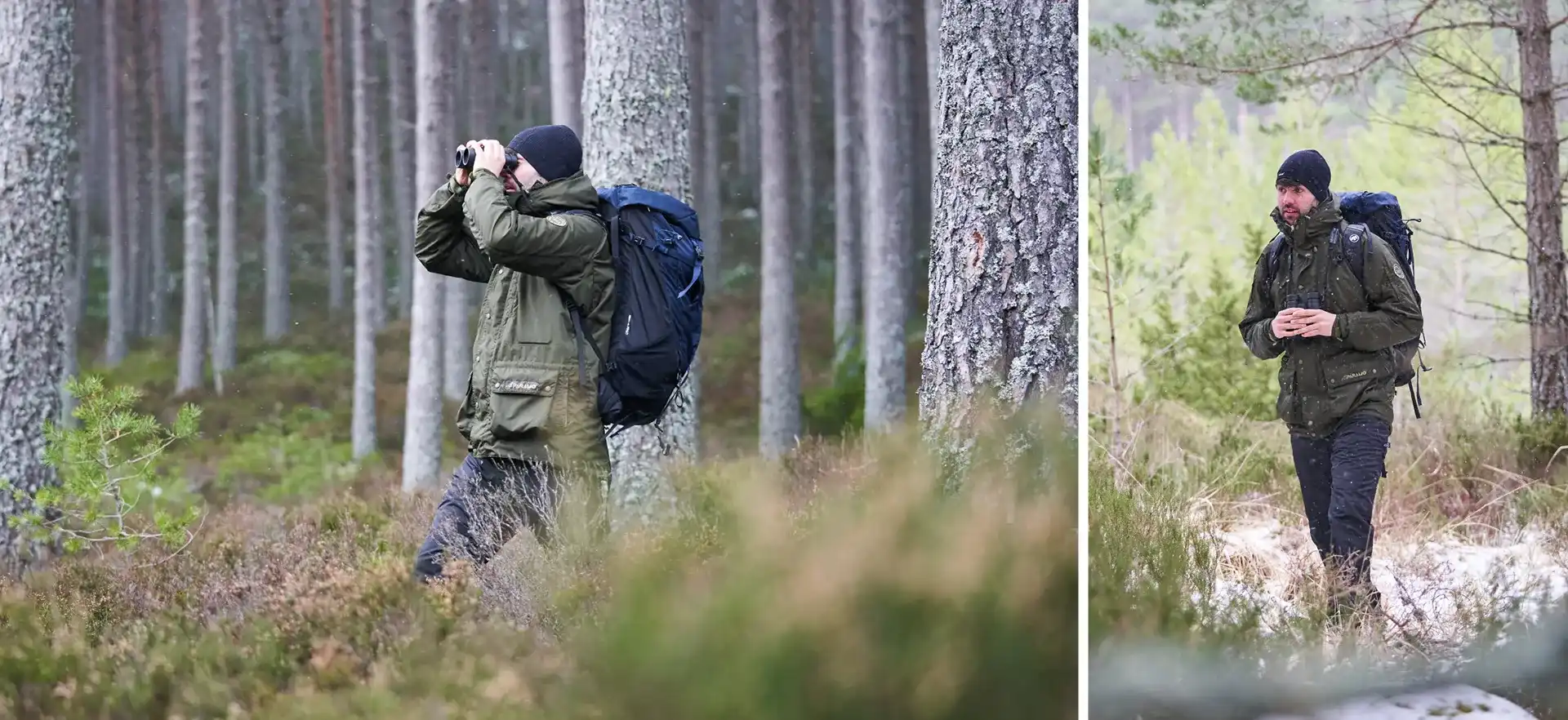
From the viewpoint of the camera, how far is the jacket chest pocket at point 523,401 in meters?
3.40

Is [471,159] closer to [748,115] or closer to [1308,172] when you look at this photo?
[1308,172]

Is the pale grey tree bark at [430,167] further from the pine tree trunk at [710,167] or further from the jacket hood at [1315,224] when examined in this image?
the jacket hood at [1315,224]

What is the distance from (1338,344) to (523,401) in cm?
268

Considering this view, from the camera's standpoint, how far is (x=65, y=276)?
4.86 metres

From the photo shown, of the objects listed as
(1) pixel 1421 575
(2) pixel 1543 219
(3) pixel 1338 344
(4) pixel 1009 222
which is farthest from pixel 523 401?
(2) pixel 1543 219

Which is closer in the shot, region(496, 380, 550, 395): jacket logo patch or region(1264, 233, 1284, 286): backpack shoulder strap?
region(496, 380, 550, 395): jacket logo patch

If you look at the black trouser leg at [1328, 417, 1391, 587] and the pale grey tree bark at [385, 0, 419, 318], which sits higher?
the pale grey tree bark at [385, 0, 419, 318]

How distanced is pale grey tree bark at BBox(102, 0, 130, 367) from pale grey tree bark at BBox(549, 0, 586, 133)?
6.62 m

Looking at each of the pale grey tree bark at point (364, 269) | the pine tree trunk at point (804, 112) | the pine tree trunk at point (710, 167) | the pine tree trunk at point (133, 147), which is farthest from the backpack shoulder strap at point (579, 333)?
the pine tree trunk at point (133, 147)

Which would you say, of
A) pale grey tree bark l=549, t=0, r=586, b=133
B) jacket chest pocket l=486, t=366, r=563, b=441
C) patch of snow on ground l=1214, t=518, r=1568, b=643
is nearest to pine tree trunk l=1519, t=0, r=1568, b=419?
patch of snow on ground l=1214, t=518, r=1568, b=643

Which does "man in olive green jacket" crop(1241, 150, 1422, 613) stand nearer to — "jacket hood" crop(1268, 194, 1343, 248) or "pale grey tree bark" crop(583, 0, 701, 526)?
"jacket hood" crop(1268, 194, 1343, 248)

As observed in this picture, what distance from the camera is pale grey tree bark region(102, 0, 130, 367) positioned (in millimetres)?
12578

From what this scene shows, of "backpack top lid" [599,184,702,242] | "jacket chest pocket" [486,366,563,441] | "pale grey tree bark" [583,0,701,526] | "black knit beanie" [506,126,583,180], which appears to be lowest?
"jacket chest pocket" [486,366,563,441]

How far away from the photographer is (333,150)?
13.6 meters
